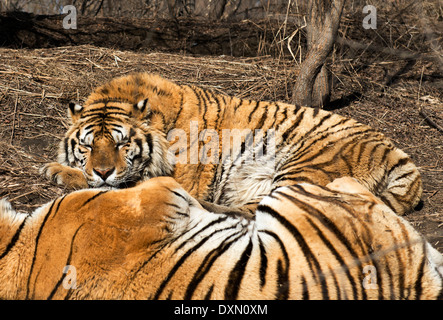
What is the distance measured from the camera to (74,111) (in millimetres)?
3977

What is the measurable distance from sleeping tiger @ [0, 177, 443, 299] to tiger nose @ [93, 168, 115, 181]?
1.12m

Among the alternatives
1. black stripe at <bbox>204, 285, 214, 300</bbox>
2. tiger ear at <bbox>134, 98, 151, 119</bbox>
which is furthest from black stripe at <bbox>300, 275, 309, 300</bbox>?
tiger ear at <bbox>134, 98, 151, 119</bbox>

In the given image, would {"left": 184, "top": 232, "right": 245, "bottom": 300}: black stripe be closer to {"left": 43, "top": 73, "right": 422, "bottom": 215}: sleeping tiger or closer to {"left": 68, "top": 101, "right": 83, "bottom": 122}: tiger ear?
{"left": 43, "top": 73, "right": 422, "bottom": 215}: sleeping tiger

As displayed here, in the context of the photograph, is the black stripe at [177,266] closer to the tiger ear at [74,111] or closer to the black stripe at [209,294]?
the black stripe at [209,294]

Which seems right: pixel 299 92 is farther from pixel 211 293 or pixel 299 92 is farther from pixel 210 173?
pixel 211 293

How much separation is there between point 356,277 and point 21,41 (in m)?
6.33

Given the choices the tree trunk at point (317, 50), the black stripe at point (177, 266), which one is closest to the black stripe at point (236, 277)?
the black stripe at point (177, 266)

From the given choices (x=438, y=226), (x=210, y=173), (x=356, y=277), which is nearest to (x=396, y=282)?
(x=356, y=277)

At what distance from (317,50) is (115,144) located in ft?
8.57

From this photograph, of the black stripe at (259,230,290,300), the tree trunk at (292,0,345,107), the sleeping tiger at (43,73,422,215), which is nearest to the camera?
the black stripe at (259,230,290,300)

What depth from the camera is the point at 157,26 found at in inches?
289

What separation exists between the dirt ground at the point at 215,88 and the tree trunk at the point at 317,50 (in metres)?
0.37

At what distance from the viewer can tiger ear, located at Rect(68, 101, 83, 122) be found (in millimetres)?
3949

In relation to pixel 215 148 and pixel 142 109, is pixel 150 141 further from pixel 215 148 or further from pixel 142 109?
pixel 215 148
